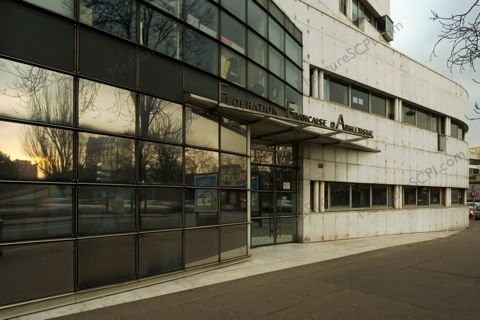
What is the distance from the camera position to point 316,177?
16672mm

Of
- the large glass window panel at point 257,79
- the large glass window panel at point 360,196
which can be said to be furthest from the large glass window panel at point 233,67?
the large glass window panel at point 360,196

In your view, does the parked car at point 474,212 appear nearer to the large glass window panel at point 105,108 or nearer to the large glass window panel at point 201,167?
the large glass window panel at point 201,167

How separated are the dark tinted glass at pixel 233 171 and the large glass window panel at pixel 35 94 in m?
4.31

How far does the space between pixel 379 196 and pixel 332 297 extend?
550 inches

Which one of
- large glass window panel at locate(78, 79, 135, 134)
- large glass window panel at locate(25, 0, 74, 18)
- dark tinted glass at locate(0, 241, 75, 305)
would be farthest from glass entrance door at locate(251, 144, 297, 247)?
large glass window panel at locate(25, 0, 74, 18)

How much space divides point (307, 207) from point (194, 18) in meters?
9.36

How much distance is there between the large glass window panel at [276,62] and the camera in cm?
1281

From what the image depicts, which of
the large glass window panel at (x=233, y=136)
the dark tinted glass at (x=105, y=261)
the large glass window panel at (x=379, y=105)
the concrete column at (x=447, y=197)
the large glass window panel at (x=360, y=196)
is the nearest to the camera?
the dark tinted glass at (x=105, y=261)

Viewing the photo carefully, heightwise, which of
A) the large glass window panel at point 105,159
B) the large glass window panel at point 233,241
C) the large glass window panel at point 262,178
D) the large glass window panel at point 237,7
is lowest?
the large glass window panel at point 233,241

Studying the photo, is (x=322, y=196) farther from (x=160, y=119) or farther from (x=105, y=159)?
(x=105, y=159)

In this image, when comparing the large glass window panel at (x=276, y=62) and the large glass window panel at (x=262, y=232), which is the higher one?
the large glass window panel at (x=276, y=62)

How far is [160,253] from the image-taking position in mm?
8539

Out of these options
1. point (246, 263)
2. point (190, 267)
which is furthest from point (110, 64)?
point (246, 263)

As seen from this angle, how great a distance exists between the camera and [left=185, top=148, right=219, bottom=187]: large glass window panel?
9.32 m
